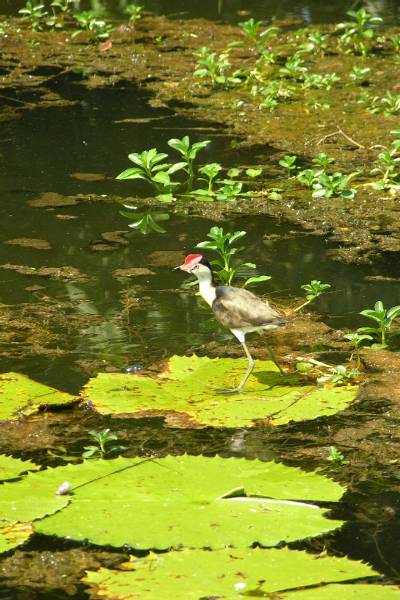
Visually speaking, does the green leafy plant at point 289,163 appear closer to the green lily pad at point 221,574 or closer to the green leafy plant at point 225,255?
the green leafy plant at point 225,255

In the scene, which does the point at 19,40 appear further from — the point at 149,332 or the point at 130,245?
the point at 149,332

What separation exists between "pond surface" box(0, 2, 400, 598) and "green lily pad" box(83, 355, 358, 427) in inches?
2.8

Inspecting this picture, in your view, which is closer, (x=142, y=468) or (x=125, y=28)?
(x=142, y=468)

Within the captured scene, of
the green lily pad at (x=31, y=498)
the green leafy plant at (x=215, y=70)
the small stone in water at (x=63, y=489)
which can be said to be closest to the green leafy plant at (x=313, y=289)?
the green lily pad at (x=31, y=498)

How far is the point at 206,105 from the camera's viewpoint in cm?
1121

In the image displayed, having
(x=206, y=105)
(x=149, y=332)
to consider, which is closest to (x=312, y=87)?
(x=206, y=105)

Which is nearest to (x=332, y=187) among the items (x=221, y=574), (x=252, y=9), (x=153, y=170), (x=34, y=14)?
(x=153, y=170)

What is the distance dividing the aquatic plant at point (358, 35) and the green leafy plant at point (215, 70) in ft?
4.63

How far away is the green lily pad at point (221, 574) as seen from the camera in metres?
3.92

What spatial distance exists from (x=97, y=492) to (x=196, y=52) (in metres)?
8.48

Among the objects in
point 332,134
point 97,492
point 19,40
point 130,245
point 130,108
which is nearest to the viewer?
point 97,492

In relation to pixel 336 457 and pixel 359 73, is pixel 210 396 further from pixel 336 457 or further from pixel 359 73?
pixel 359 73

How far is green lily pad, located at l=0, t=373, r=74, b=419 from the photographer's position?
5.52 m

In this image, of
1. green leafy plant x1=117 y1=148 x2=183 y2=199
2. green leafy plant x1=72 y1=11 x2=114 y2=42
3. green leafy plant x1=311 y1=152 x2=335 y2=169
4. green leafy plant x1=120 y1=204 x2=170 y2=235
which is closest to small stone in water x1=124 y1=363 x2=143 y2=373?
green leafy plant x1=120 y1=204 x2=170 y2=235
